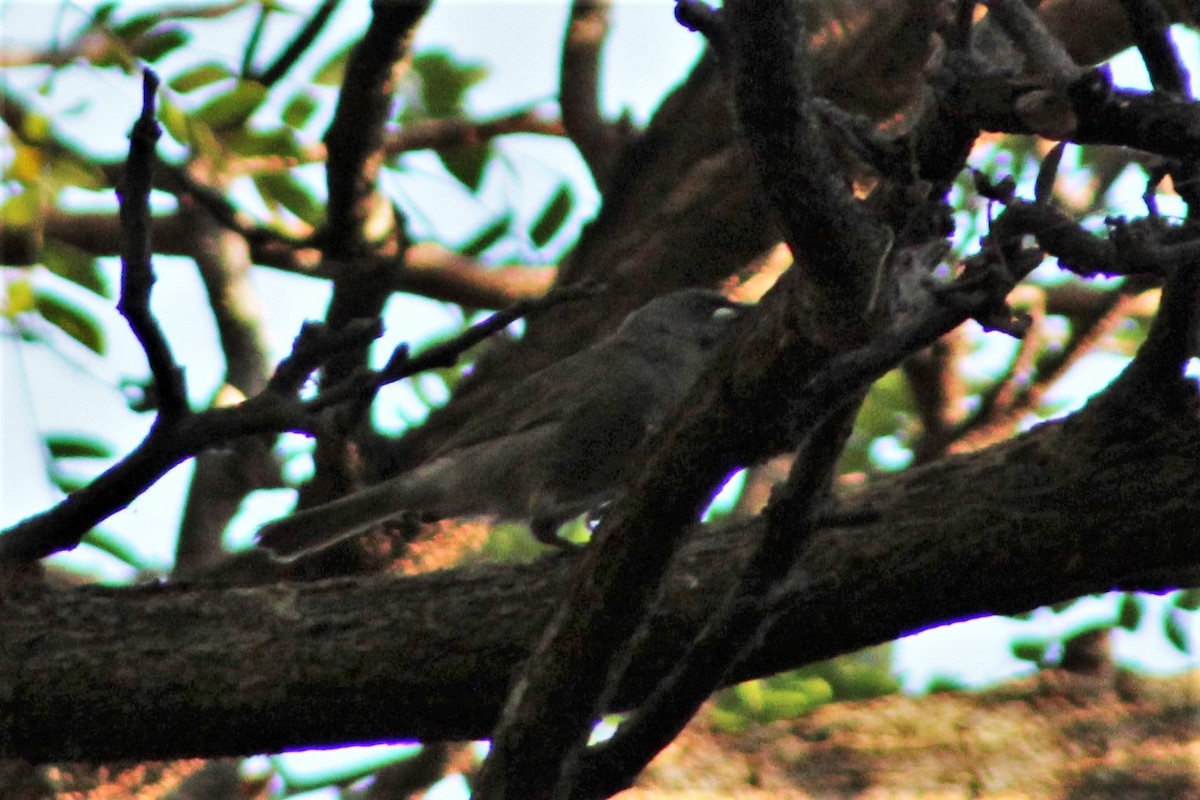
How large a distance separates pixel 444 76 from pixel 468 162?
349 millimetres

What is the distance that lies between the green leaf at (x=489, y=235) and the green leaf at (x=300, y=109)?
0.83 meters

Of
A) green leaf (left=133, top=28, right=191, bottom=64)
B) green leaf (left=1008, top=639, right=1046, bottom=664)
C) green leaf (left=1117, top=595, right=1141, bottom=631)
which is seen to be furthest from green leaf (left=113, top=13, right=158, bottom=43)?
green leaf (left=1117, top=595, right=1141, bottom=631)

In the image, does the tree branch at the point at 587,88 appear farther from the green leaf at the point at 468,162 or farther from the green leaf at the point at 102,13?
the green leaf at the point at 102,13

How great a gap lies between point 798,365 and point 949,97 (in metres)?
0.63

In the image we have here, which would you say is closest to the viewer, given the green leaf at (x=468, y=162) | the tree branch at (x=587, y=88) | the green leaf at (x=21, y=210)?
the green leaf at (x=21, y=210)

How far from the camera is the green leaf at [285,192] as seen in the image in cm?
493

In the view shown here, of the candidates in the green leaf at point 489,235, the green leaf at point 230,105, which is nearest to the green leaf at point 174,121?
the green leaf at point 230,105

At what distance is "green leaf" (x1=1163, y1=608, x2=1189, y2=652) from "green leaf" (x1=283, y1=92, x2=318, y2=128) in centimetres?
355

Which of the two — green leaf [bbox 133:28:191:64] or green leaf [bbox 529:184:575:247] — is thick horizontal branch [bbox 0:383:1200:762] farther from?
green leaf [bbox 529:184:575:247]

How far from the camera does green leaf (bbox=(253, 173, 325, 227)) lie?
4934 mm

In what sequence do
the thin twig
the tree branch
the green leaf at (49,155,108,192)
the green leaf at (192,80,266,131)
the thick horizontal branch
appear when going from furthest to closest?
1. the tree branch
2. the green leaf at (192,80,266,131)
3. the green leaf at (49,155,108,192)
4. the thick horizontal branch
5. the thin twig

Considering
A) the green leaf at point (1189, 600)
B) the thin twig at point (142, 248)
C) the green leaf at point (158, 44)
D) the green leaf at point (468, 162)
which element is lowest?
the green leaf at point (1189, 600)

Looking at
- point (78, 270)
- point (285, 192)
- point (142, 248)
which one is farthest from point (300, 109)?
point (142, 248)

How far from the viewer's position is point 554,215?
5.77 meters
